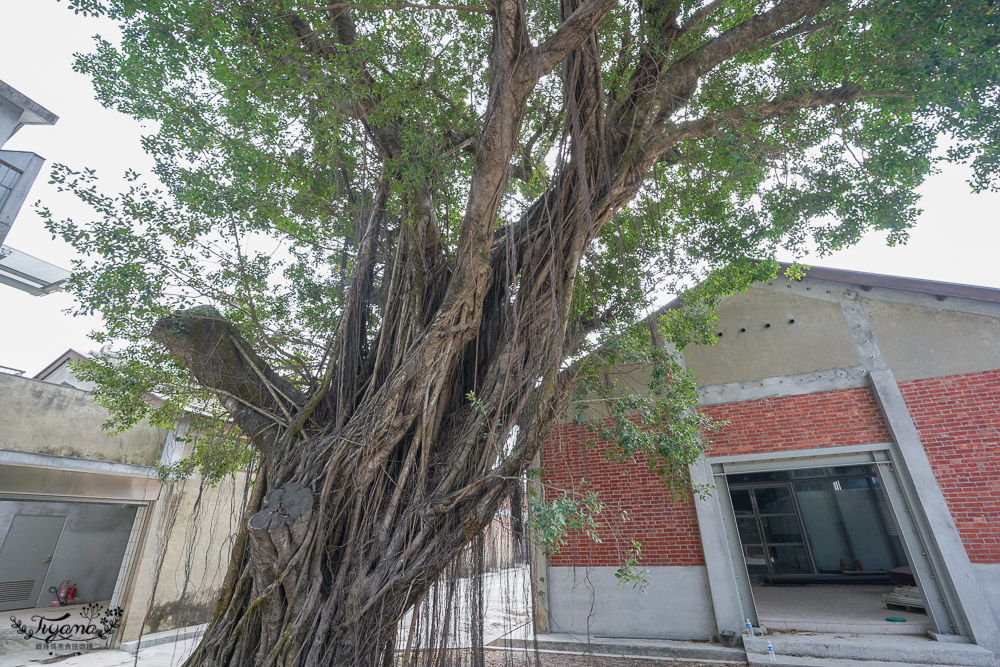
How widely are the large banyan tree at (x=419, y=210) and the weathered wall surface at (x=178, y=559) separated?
2.52 m

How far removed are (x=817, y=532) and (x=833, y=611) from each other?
3.56 meters

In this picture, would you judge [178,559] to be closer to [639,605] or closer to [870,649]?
[639,605]

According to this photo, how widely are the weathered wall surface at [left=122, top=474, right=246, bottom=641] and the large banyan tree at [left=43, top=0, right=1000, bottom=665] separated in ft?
8.26

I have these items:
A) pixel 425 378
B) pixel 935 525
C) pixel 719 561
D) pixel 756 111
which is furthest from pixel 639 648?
pixel 756 111

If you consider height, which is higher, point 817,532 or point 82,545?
point 82,545

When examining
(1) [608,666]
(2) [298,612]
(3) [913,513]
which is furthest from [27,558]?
(3) [913,513]

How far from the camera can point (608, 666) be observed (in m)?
4.59

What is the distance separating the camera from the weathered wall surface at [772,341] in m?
5.59

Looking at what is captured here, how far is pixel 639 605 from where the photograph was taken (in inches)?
210

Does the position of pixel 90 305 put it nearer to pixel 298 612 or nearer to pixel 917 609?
pixel 298 612

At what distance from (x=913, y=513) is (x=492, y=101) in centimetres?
585

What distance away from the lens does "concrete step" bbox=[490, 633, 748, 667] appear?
463cm

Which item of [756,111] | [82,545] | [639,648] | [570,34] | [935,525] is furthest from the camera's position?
[82,545]

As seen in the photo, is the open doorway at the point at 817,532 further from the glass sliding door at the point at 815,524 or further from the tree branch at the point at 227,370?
the tree branch at the point at 227,370
